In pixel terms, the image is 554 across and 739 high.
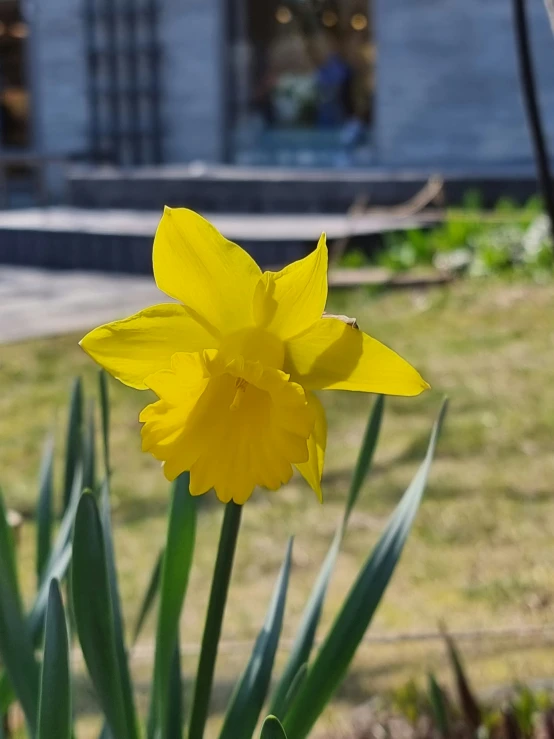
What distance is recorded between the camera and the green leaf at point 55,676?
2.09 feet

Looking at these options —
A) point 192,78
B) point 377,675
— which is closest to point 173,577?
point 377,675

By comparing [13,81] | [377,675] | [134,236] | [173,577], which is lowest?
[134,236]

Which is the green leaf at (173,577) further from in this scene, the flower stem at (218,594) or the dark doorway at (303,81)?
the dark doorway at (303,81)

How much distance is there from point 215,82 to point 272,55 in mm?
662

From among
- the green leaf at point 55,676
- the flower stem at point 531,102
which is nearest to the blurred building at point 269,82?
the flower stem at point 531,102

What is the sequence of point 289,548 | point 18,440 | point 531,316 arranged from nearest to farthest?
point 289,548 → point 18,440 → point 531,316

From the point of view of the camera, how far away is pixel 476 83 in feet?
31.8

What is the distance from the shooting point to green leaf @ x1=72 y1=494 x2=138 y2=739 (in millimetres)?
662

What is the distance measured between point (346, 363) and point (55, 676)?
27 centimetres

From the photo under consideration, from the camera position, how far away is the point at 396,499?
2.74 metres

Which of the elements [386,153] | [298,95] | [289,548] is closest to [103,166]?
[298,95]

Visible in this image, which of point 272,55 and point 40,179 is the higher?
point 272,55

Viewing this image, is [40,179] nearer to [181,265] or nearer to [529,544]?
[529,544]

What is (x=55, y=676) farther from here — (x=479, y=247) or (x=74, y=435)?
(x=479, y=247)
